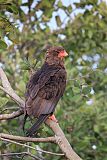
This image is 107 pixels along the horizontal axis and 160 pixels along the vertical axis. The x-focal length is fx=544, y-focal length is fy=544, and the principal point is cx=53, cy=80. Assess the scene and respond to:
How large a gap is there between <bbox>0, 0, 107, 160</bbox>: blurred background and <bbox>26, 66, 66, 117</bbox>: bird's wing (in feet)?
0.63

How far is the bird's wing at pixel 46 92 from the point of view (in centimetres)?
423

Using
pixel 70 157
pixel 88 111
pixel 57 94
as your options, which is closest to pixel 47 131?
pixel 57 94

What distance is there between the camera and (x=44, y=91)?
176 inches

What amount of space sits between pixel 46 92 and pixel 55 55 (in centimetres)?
81

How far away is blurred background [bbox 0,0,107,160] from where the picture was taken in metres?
5.45

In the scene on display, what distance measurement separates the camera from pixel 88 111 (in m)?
6.81

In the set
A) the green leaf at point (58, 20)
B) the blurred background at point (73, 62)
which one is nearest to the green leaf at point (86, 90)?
the blurred background at point (73, 62)

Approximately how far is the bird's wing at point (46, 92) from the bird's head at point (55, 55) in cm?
31

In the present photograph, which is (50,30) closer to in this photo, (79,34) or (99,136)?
(79,34)

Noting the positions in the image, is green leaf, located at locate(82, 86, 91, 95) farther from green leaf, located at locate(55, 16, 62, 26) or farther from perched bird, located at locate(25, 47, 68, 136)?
green leaf, located at locate(55, 16, 62, 26)

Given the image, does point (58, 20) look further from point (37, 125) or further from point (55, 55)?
point (37, 125)

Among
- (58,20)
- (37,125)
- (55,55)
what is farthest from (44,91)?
(58,20)

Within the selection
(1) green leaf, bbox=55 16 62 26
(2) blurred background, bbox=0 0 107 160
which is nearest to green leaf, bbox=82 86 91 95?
(2) blurred background, bbox=0 0 107 160

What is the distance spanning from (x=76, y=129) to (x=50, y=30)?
8.38ft
